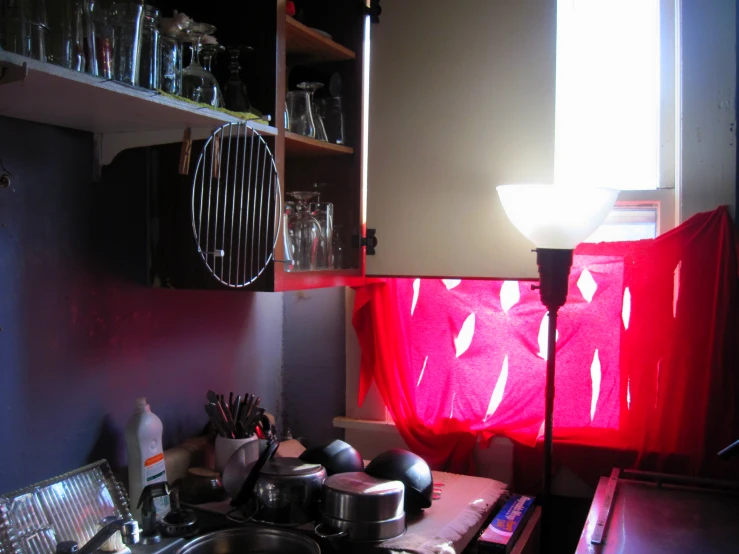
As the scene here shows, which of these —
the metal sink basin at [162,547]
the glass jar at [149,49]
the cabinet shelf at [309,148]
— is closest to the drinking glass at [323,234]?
the cabinet shelf at [309,148]

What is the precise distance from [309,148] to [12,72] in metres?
0.91

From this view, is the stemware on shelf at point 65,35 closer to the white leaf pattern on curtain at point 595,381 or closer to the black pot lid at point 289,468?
the black pot lid at point 289,468

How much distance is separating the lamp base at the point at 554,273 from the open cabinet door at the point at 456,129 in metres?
0.17

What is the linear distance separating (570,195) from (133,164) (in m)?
0.99

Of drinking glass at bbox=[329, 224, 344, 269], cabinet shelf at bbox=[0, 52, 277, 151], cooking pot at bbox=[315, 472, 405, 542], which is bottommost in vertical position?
cooking pot at bbox=[315, 472, 405, 542]

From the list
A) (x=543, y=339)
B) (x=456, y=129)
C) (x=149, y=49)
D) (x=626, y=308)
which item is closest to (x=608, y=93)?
(x=456, y=129)

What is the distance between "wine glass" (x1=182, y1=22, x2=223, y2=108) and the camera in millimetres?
1483

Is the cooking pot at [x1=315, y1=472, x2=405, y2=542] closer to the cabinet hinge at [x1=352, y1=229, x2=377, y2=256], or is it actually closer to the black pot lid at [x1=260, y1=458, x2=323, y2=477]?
A: the black pot lid at [x1=260, y1=458, x2=323, y2=477]

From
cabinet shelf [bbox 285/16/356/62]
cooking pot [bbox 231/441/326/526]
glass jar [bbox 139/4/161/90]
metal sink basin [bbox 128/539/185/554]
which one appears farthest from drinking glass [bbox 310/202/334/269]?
metal sink basin [bbox 128/539/185/554]

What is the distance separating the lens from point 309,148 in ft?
6.02

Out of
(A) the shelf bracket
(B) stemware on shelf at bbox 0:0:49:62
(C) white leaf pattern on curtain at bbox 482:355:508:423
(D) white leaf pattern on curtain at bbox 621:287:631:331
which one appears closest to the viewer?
(A) the shelf bracket

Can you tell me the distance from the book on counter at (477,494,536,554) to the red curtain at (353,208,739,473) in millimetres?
219

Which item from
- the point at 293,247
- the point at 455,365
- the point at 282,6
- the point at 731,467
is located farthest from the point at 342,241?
the point at 731,467

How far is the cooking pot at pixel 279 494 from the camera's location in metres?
1.57
